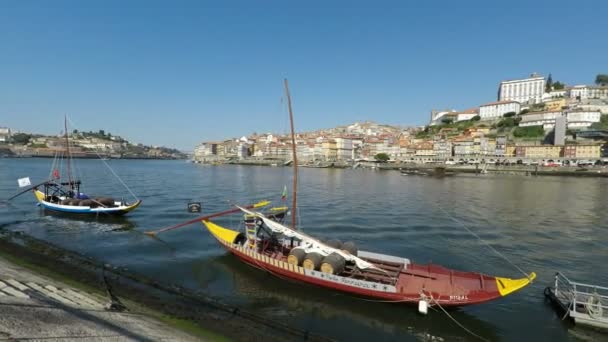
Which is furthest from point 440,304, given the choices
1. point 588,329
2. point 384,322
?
point 588,329

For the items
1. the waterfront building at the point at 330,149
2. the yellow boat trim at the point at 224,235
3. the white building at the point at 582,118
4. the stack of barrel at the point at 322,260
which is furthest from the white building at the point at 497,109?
the stack of barrel at the point at 322,260

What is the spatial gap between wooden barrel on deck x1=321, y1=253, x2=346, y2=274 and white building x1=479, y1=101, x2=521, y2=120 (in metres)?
162

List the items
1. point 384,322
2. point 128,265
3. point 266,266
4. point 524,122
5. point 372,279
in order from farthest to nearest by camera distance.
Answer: point 524,122, point 128,265, point 266,266, point 372,279, point 384,322

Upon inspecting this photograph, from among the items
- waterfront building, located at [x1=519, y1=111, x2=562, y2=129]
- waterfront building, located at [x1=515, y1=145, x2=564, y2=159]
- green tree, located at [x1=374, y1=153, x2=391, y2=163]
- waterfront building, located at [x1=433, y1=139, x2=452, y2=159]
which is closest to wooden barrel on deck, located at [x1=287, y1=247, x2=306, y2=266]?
waterfront building, located at [x1=515, y1=145, x2=564, y2=159]

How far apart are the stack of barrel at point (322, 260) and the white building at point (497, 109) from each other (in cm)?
16115

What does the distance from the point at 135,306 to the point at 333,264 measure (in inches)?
241

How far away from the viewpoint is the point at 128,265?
560 inches

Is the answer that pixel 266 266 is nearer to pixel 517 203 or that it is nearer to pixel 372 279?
pixel 372 279

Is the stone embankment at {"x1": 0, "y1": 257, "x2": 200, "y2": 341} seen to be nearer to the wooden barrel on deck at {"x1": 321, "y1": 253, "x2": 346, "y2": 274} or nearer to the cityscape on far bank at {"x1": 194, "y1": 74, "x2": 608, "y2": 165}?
the wooden barrel on deck at {"x1": 321, "y1": 253, "x2": 346, "y2": 274}

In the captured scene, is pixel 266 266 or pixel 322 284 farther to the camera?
pixel 266 266

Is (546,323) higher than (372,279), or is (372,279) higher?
(372,279)

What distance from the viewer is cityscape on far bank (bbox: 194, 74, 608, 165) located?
106812 millimetres

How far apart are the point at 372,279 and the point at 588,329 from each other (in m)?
6.02

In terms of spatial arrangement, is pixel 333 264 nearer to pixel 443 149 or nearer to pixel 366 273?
pixel 366 273
